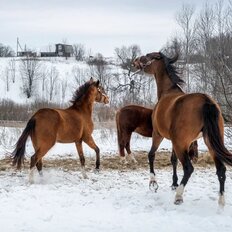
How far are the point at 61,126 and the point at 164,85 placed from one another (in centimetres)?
210

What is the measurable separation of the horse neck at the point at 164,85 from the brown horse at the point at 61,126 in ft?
6.31

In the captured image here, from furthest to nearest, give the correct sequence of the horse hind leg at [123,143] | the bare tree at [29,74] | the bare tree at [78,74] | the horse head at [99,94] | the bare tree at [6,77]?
the bare tree at [78,74] → the bare tree at [6,77] → the bare tree at [29,74] → the horse hind leg at [123,143] → the horse head at [99,94]

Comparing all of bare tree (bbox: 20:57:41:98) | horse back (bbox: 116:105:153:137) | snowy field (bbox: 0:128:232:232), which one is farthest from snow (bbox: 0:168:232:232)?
bare tree (bbox: 20:57:41:98)

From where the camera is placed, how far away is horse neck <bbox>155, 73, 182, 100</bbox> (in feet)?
23.4

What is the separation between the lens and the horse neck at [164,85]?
7142 mm

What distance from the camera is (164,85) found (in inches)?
285

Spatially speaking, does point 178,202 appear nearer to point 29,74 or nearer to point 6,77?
point 29,74

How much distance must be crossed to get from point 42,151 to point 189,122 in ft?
9.57

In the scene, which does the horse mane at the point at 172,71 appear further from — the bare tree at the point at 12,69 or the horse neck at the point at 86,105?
the bare tree at the point at 12,69

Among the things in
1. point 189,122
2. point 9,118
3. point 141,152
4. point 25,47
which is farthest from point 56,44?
point 189,122

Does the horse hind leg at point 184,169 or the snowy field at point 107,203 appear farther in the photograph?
the horse hind leg at point 184,169

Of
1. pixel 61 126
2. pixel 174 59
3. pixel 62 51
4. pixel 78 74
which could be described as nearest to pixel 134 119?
pixel 61 126

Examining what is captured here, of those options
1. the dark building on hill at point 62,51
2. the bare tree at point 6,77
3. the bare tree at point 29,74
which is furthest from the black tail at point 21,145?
the dark building on hill at point 62,51

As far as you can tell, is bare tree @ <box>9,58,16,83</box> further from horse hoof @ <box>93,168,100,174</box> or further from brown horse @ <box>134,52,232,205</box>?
brown horse @ <box>134,52,232,205</box>
